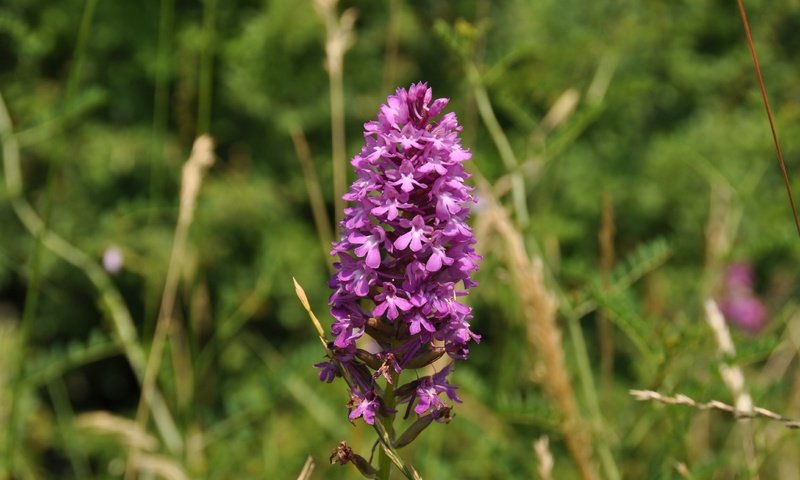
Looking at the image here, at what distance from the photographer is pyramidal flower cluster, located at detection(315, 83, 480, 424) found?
1.29 m

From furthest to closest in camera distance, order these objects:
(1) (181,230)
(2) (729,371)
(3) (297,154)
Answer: (3) (297,154), (1) (181,230), (2) (729,371)

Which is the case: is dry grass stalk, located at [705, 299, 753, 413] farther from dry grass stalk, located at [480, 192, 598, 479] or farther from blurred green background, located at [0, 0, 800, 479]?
blurred green background, located at [0, 0, 800, 479]

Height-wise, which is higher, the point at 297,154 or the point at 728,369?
the point at 297,154

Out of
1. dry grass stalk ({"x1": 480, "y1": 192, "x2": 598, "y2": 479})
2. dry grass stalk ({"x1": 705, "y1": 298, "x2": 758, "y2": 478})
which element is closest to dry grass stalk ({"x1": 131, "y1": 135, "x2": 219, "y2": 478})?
dry grass stalk ({"x1": 480, "y1": 192, "x2": 598, "y2": 479})

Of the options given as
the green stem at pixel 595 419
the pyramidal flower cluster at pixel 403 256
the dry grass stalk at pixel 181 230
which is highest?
the dry grass stalk at pixel 181 230

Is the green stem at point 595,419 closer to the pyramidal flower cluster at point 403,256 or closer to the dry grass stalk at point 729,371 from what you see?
the dry grass stalk at point 729,371

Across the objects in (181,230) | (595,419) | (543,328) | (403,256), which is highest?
(181,230)

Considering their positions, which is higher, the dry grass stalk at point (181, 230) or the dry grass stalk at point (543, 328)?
the dry grass stalk at point (181, 230)

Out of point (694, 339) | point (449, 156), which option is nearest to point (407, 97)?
point (449, 156)

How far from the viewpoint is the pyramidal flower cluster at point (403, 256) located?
129 centimetres

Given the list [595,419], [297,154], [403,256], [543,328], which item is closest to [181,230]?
[543,328]

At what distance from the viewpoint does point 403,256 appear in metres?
1.33

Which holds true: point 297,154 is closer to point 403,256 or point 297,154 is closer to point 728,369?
point 728,369

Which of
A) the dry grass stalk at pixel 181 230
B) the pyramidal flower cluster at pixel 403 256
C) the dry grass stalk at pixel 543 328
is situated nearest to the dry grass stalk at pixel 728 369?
the dry grass stalk at pixel 543 328
